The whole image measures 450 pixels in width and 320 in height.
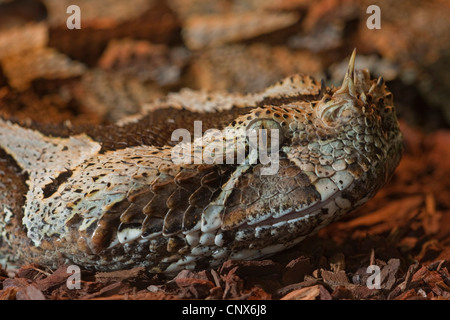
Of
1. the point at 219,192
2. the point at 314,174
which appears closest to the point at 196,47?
the point at 219,192

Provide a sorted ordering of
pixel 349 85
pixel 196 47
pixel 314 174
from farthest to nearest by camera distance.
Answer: pixel 196 47 < pixel 349 85 < pixel 314 174

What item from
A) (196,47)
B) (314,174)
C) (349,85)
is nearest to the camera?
(314,174)

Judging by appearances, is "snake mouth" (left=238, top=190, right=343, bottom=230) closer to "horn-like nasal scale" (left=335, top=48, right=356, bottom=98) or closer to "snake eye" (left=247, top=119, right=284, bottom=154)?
"snake eye" (left=247, top=119, right=284, bottom=154)

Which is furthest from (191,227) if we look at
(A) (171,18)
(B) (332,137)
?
(A) (171,18)

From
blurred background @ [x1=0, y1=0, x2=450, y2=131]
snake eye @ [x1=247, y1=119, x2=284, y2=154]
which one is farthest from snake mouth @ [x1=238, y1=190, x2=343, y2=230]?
blurred background @ [x1=0, y1=0, x2=450, y2=131]

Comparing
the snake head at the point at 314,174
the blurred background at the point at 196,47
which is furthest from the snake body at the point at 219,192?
the blurred background at the point at 196,47

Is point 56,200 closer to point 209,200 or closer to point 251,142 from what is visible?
point 209,200

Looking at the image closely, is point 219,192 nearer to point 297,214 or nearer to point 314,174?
point 297,214
